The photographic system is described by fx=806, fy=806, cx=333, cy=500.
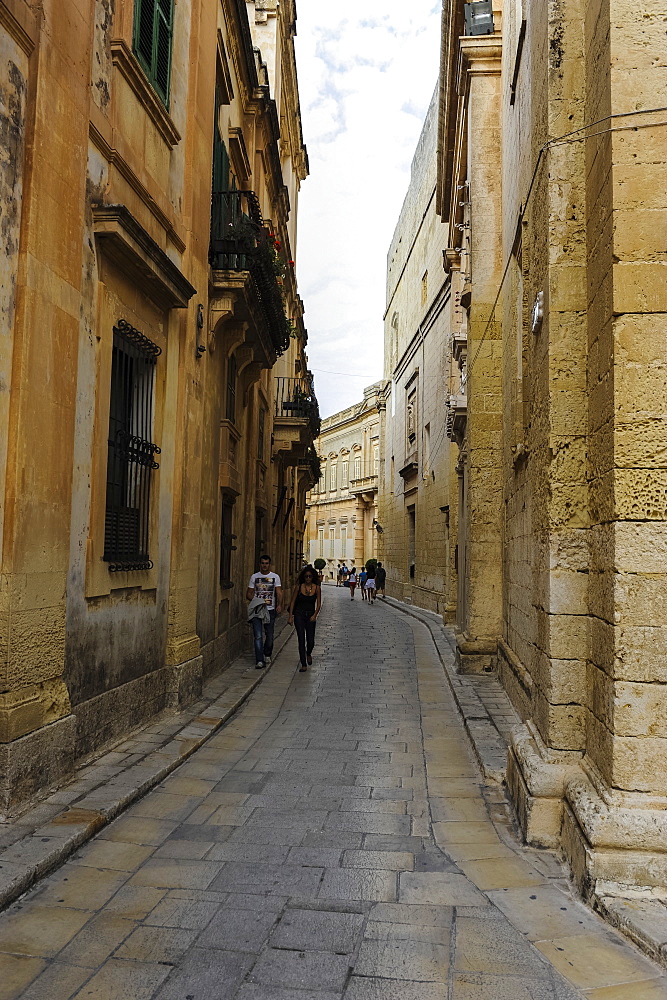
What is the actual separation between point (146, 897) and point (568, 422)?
3335 mm

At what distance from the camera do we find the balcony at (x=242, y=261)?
9789 millimetres

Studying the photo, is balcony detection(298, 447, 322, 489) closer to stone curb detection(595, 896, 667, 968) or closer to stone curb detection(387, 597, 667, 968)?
stone curb detection(387, 597, 667, 968)

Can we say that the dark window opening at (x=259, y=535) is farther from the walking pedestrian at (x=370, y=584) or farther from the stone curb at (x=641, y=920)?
the stone curb at (x=641, y=920)

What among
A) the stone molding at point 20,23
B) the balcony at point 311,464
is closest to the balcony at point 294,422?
the balcony at point 311,464

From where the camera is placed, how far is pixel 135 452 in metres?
7.14

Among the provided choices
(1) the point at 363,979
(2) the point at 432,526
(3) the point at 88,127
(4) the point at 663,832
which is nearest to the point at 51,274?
(3) the point at 88,127

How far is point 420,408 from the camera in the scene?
25.4 m

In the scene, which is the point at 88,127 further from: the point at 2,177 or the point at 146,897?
the point at 146,897

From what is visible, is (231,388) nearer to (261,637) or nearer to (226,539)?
(226,539)

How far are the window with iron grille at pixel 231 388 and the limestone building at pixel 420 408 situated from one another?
7308mm

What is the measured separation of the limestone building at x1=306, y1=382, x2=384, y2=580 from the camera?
4259 cm

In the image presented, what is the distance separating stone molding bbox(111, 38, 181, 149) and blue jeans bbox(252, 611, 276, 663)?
20.1ft

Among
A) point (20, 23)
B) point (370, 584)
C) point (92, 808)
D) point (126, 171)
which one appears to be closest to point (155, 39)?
point (126, 171)

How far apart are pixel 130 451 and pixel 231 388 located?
17.0 ft
